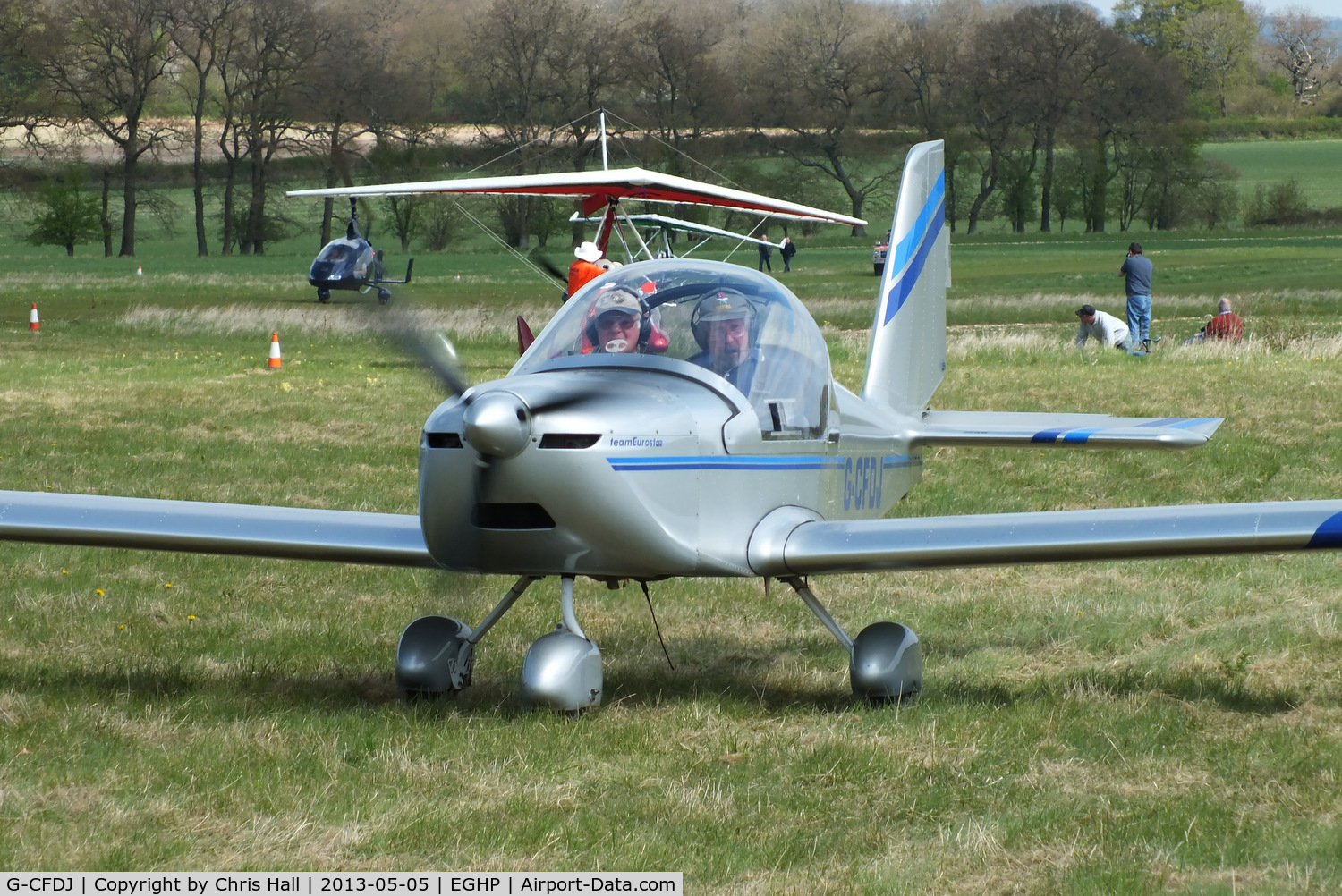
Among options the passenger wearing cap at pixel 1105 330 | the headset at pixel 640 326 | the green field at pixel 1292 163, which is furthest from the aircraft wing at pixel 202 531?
the green field at pixel 1292 163

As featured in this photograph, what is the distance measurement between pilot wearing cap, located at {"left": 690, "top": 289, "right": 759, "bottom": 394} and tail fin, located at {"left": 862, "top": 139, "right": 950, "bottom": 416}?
7.15 ft

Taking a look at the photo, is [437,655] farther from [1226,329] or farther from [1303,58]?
[1303,58]

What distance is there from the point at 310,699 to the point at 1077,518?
3.29 meters

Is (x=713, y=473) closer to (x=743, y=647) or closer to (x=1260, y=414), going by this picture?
(x=743, y=647)

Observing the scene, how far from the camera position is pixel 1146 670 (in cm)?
660

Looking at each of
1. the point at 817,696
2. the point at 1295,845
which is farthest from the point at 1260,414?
the point at 1295,845

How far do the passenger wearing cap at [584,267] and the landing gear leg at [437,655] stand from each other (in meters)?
Answer: 8.35

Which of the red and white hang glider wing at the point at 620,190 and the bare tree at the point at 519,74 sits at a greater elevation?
the bare tree at the point at 519,74

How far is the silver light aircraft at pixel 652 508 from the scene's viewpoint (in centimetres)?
526

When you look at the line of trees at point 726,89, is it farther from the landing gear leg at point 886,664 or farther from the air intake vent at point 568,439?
the air intake vent at point 568,439

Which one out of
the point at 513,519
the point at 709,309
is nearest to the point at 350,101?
the point at 709,309

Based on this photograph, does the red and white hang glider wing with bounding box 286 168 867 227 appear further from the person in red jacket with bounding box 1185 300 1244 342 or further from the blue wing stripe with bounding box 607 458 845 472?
the blue wing stripe with bounding box 607 458 845 472

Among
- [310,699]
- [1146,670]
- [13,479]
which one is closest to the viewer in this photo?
[310,699]

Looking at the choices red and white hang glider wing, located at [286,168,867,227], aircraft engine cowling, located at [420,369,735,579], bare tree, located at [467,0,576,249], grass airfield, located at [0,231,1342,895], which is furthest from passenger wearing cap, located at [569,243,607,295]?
bare tree, located at [467,0,576,249]
